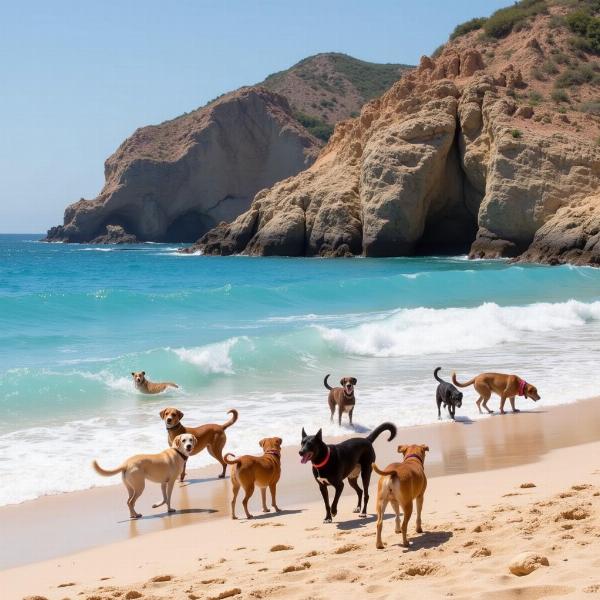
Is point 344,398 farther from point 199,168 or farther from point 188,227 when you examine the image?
point 188,227

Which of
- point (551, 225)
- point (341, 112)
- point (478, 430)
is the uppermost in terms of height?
point (341, 112)

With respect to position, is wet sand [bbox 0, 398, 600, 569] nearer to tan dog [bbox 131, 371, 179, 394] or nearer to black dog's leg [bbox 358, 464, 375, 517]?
black dog's leg [bbox 358, 464, 375, 517]

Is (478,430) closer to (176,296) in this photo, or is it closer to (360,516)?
(360,516)

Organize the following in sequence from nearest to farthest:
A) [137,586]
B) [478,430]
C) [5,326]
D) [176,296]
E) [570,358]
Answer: [137,586], [478,430], [570,358], [5,326], [176,296]

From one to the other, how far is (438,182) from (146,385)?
4150 cm

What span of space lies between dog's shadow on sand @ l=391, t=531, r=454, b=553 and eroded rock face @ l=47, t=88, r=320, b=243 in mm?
88572

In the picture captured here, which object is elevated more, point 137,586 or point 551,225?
point 551,225

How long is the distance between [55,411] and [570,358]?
9793mm

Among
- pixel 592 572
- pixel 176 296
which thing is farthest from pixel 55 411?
pixel 176 296

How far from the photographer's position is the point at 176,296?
28.8m

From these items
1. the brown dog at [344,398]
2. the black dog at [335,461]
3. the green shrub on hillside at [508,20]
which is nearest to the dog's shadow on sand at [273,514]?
the black dog at [335,461]

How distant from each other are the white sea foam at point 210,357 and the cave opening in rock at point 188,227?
82054mm

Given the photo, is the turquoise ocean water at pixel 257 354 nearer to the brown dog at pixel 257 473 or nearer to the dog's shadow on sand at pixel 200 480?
the dog's shadow on sand at pixel 200 480

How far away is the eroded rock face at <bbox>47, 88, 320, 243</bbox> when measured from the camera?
92.8m
